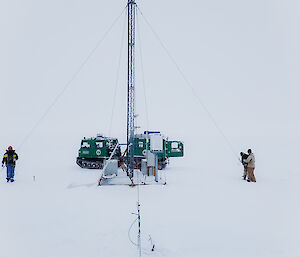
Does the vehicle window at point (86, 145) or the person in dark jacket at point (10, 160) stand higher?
the vehicle window at point (86, 145)

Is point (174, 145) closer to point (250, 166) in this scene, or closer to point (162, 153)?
point (162, 153)

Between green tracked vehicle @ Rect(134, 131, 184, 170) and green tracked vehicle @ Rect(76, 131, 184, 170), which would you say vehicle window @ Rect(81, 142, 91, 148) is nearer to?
green tracked vehicle @ Rect(76, 131, 184, 170)

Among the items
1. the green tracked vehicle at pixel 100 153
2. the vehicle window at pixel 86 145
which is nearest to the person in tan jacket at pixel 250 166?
the green tracked vehicle at pixel 100 153

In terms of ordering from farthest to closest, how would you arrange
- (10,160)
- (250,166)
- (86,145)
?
(86,145) → (250,166) → (10,160)

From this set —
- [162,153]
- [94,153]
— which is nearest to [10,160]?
[94,153]

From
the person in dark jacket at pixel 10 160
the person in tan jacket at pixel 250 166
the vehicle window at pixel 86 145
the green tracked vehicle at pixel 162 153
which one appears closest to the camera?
the person in dark jacket at pixel 10 160

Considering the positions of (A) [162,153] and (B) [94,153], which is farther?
(A) [162,153]

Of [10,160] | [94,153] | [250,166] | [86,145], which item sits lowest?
[250,166]

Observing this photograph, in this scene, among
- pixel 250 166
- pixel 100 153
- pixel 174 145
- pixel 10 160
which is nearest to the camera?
pixel 10 160

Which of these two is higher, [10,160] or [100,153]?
[100,153]

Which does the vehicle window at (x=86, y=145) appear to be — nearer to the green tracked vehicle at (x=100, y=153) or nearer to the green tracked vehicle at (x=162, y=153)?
the green tracked vehicle at (x=100, y=153)

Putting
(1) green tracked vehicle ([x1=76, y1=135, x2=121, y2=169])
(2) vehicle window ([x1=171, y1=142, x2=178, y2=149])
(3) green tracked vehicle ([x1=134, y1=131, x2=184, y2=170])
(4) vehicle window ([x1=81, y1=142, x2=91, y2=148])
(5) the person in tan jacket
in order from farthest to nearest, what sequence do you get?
1. (2) vehicle window ([x1=171, y1=142, x2=178, y2=149])
2. (3) green tracked vehicle ([x1=134, y1=131, x2=184, y2=170])
3. (4) vehicle window ([x1=81, y1=142, x2=91, y2=148])
4. (1) green tracked vehicle ([x1=76, y1=135, x2=121, y2=169])
5. (5) the person in tan jacket

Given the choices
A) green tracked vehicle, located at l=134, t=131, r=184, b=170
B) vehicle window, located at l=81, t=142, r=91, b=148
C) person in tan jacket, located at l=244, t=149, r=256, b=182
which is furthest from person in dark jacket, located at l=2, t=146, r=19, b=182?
person in tan jacket, located at l=244, t=149, r=256, b=182

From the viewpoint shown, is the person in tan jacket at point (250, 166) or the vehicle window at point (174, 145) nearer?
the person in tan jacket at point (250, 166)
